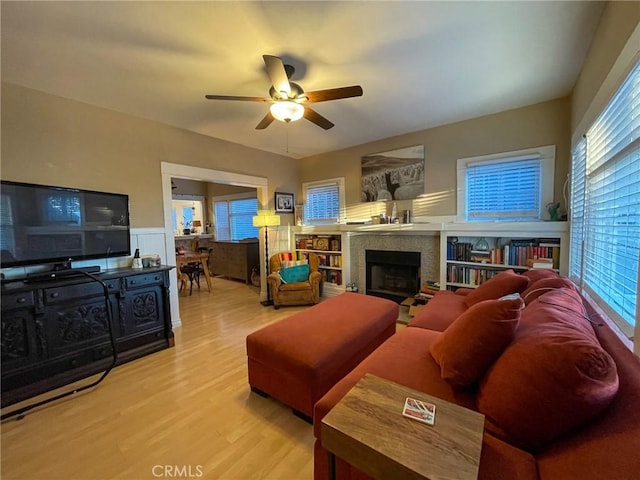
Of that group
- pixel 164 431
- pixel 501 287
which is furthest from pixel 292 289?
A: pixel 501 287

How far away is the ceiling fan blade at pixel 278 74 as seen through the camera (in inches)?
66.7

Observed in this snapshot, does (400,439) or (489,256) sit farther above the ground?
(489,256)

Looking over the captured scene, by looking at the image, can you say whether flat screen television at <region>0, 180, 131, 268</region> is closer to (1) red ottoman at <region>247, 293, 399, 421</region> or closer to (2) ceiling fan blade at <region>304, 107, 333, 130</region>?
(1) red ottoman at <region>247, 293, 399, 421</region>

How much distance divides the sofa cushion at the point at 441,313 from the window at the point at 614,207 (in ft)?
2.89

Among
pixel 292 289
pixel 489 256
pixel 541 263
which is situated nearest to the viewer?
pixel 541 263

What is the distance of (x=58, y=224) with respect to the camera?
2338mm

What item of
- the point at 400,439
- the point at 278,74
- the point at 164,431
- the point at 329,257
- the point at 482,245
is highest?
the point at 278,74

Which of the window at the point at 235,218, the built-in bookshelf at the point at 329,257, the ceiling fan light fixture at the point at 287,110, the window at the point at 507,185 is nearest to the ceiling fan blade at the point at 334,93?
the ceiling fan light fixture at the point at 287,110

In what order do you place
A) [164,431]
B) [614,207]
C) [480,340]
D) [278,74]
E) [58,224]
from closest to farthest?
1. [480,340]
2. [614,207]
3. [164,431]
4. [278,74]
5. [58,224]

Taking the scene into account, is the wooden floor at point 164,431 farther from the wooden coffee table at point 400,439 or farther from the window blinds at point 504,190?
the window blinds at point 504,190

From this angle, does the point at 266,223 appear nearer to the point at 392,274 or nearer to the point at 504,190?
the point at 392,274

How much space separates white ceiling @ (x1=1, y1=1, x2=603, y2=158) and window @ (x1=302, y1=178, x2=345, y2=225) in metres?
1.76

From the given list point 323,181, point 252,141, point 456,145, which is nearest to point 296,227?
point 323,181

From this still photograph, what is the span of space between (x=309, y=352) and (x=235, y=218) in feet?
18.7
